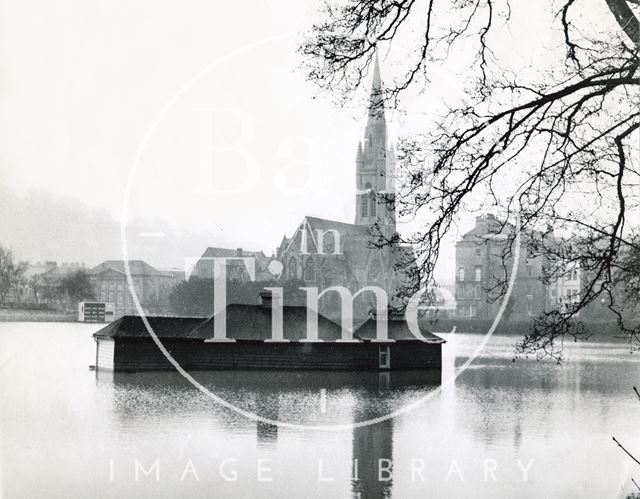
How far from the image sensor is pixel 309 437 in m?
16.9

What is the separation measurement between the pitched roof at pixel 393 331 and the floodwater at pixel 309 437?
8.01 feet

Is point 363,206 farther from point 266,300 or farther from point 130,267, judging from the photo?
point 266,300

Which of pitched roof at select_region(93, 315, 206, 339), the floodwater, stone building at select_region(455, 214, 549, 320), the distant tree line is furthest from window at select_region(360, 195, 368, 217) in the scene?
the floodwater

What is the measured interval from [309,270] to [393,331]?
3831cm

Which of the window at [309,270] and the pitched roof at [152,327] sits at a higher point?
the window at [309,270]

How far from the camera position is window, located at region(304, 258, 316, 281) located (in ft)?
233

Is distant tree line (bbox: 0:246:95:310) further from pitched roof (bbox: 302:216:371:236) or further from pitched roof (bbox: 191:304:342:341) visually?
pitched roof (bbox: 302:216:371:236)

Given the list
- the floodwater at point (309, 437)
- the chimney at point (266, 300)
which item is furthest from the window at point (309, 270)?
the floodwater at point (309, 437)

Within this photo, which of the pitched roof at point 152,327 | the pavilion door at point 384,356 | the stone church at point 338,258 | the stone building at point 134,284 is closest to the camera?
the pitched roof at point 152,327

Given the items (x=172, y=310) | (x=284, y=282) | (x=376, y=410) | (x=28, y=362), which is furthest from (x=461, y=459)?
(x=284, y=282)

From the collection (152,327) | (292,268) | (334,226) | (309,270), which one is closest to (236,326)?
(152,327)

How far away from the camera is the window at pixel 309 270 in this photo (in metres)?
71.1

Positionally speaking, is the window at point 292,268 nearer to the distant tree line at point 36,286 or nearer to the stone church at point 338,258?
the stone church at point 338,258

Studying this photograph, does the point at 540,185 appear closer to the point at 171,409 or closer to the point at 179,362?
the point at 171,409
